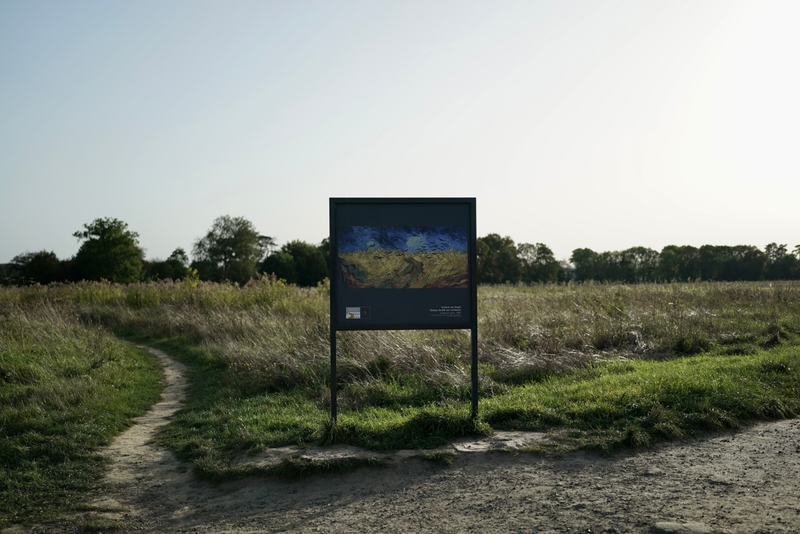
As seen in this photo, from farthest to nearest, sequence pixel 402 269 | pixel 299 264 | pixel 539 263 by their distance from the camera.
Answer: pixel 299 264
pixel 539 263
pixel 402 269

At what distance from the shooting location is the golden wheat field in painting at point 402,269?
21.0 feet

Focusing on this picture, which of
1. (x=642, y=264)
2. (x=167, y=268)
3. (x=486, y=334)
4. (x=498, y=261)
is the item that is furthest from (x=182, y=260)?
(x=486, y=334)

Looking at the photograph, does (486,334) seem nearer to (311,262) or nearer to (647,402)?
(647,402)

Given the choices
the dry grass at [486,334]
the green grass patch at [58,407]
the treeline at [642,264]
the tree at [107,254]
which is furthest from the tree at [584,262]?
the tree at [107,254]

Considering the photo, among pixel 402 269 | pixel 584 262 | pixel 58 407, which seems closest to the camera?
pixel 402 269

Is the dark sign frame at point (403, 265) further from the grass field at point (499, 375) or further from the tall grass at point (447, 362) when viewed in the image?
the grass field at point (499, 375)

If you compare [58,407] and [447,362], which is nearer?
[58,407]

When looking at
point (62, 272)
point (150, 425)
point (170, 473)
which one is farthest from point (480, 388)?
point (62, 272)

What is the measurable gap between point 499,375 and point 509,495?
14.3ft

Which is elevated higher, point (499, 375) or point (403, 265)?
point (403, 265)

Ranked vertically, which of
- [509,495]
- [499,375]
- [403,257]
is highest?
[403,257]

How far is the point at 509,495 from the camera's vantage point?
4738mm

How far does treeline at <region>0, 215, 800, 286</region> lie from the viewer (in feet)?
101

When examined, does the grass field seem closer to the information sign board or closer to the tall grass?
the tall grass
